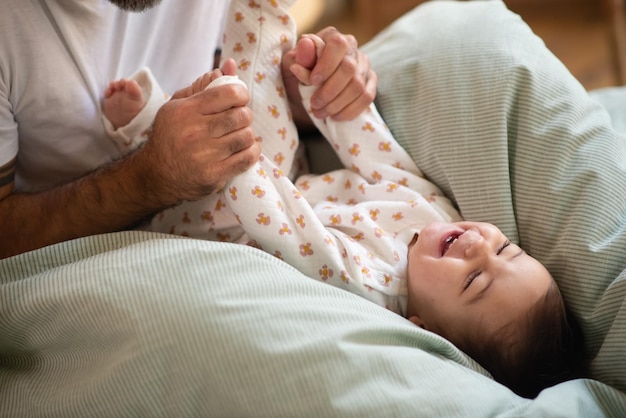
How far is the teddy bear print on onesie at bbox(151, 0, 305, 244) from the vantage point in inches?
48.6

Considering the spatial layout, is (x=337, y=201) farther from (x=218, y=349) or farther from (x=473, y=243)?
(x=218, y=349)

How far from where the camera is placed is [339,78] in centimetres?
124

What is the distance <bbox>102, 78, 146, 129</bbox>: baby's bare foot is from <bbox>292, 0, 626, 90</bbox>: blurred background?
186 centimetres

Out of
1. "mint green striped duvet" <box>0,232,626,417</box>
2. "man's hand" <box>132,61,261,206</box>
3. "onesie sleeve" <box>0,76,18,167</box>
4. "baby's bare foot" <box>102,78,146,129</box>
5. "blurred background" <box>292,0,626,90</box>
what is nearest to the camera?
"mint green striped duvet" <box>0,232,626,417</box>

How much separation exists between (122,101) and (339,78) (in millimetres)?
384

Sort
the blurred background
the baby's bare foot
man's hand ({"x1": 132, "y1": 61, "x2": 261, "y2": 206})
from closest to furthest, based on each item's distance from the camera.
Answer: man's hand ({"x1": 132, "y1": 61, "x2": 261, "y2": 206})
the baby's bare foot
the blurred background

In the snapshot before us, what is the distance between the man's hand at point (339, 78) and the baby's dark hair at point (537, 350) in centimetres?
45

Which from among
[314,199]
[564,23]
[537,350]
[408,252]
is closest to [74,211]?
[314,199]

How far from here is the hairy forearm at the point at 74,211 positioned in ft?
3.84

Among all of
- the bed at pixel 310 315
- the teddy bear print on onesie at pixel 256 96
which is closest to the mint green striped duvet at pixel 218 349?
the bed at pixel 310 315

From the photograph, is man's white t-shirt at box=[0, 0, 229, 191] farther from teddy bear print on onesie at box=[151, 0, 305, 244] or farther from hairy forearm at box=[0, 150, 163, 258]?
teddy bear print on onesie at box=[151, 0, 305, 244]

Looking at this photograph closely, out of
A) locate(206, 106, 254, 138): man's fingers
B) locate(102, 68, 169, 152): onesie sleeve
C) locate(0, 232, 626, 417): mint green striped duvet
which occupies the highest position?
locate(206, 106, 254, 138): man's fingers

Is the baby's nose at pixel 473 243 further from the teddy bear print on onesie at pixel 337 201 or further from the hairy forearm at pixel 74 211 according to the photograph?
the hairy forearm at pixel 74 211

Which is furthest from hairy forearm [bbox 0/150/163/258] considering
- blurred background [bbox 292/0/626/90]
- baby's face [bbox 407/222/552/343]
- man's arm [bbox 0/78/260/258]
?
blurred background [bbox 292/0/626/90]
